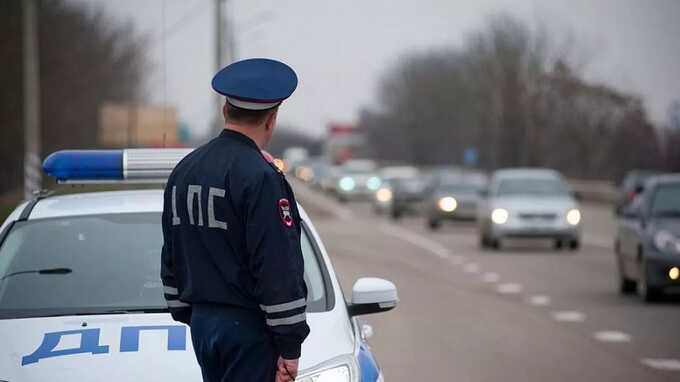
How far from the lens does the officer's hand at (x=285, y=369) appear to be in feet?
14.1

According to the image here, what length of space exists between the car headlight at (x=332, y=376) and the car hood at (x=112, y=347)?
0.06 m

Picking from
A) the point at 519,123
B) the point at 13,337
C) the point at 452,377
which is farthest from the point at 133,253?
the point at 519,123

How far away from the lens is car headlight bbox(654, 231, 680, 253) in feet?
52.4

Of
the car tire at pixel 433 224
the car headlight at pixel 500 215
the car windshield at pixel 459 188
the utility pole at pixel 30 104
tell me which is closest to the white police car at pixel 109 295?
the utility pole at pixel 30 104

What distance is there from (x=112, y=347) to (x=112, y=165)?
1.65m

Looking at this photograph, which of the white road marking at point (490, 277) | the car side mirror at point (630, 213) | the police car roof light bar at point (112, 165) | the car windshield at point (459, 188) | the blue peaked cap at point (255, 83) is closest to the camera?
the blue peaked cap at point (255, 83)

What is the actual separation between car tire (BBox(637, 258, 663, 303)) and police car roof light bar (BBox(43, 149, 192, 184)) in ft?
33.5

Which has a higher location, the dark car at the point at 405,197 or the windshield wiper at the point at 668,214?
the windshield wiper at the point at 668,214

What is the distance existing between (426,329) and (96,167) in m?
7.67

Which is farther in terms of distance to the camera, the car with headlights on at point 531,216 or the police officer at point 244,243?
the car with headlights on at point 531,216

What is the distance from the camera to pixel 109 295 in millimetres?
6379

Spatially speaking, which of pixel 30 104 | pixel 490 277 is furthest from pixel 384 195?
pixel 490 277

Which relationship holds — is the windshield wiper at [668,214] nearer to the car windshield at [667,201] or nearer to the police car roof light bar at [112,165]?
the car windshield at [667,201]

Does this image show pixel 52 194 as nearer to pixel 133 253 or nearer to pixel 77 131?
pixel 133 253
